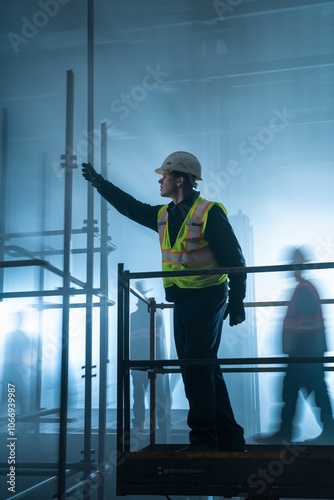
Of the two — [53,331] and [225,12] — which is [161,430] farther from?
[225,12]

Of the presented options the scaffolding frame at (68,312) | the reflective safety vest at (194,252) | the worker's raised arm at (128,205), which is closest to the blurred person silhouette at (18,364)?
the scaffolding frame at (68,312)

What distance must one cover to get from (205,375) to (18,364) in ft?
16.3

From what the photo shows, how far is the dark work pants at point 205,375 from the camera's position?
2.93 meters

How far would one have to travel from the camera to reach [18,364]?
745 centimetres

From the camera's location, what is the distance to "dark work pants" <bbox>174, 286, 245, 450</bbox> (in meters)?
2.93

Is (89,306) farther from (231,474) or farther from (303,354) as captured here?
(231,474)

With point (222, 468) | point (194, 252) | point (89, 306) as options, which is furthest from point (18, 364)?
point (222, 468)

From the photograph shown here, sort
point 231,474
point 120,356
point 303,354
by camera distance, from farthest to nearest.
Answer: point 303,354
point 120,356
point 231,474

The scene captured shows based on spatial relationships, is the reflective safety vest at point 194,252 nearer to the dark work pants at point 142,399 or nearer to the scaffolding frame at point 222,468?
the scaffolding frame at point 222,468

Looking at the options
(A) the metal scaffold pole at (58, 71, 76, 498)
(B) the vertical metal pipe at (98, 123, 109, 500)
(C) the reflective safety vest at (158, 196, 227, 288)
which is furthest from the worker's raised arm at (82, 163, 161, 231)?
(B) the vertical metal pipe at (98, 123, 109, 500)

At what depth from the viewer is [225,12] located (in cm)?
726

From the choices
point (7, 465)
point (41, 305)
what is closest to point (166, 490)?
point (7, 465)

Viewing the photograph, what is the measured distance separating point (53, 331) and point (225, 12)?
14.0 feet

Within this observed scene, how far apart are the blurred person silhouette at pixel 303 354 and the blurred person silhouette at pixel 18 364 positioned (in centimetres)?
338
